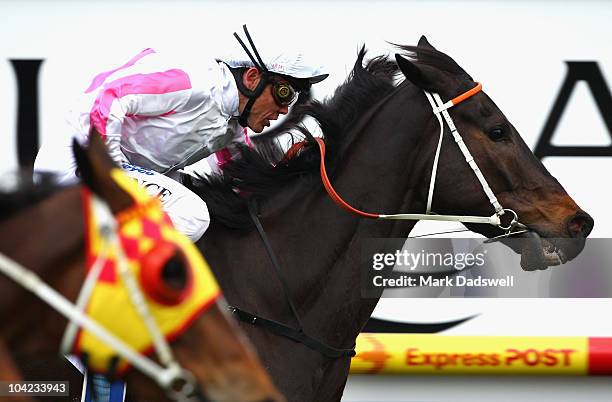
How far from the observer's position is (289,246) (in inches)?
124

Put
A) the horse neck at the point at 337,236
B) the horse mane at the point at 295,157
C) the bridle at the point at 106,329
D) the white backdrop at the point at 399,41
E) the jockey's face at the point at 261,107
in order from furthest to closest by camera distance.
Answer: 1. the white backdrop at the point at 399,41
2. the jockey's face at the point at 261,107
3. the horse mane at the point at 295,157
4. the horse neck at the point at 337,236
5. the bridle at the point at 106,329

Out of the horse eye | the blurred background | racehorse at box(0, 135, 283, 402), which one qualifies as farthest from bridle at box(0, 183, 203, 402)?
the blurred background

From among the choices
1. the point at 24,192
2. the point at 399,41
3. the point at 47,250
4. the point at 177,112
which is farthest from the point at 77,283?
the point at 399,41

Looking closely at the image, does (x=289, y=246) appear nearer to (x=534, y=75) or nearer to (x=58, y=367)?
(x=58, y=367)

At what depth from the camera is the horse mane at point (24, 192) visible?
168 cm

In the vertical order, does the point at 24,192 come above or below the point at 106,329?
above

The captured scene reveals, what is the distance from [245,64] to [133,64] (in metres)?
0.40

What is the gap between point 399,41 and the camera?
475 cm

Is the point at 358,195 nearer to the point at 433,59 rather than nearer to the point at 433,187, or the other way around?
the point at 433,187

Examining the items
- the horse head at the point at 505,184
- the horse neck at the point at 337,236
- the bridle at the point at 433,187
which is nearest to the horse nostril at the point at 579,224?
the horse head at the point at 505,184

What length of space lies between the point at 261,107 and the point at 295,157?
221 mm

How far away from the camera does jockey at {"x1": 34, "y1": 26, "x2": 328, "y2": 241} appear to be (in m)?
2.96

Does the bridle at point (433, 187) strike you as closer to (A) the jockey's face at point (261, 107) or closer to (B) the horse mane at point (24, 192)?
(A) the jockey's face at point (261, 107)

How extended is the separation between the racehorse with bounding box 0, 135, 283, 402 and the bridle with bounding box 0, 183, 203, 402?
0.06ft
